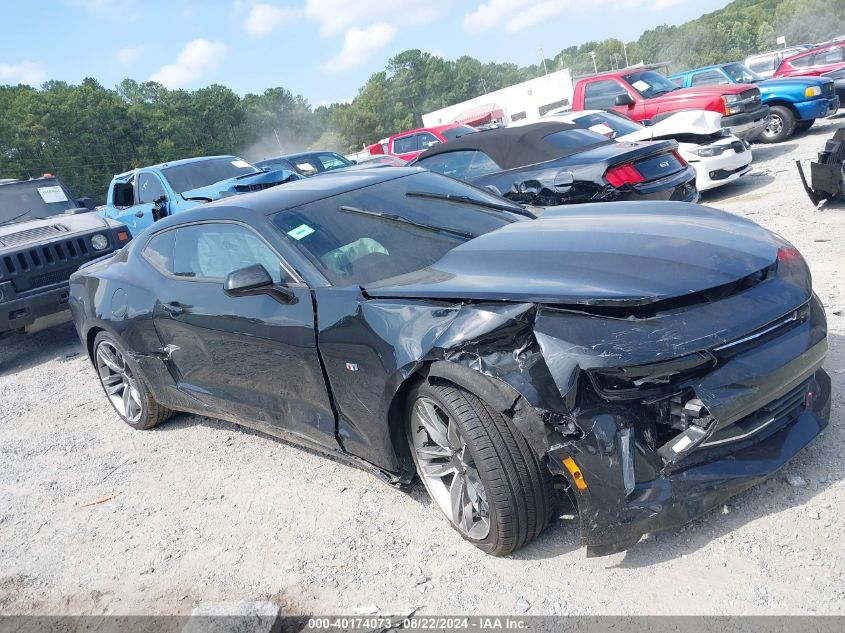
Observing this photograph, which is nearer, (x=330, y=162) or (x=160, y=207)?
(x=160, y=207)

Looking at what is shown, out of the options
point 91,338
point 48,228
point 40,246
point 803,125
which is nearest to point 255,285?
point 91,338

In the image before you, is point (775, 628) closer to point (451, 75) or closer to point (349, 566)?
point (349, 566)

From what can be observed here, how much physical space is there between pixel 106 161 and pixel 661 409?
53.3 m

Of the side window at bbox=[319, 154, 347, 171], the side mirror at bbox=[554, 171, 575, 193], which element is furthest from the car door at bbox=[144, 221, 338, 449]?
the side window at bbox=[319, 154, 347, 171]

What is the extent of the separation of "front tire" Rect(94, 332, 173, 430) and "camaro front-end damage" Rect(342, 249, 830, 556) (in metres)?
2.95

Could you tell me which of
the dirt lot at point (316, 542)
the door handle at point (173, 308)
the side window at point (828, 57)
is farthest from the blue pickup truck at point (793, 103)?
the door handle at point (173, 308)

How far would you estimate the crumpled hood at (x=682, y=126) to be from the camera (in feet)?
30.9

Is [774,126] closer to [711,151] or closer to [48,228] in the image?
[711,151]

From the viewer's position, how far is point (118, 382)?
17.1 ft

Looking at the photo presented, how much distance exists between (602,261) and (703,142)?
769 centimetres

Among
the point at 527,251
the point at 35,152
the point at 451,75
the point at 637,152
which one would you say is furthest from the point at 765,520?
the point at 451,75

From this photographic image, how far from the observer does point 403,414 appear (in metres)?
3.04

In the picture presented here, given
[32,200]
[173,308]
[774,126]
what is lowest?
[774,126]

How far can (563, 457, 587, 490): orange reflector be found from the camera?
2.43 meters
